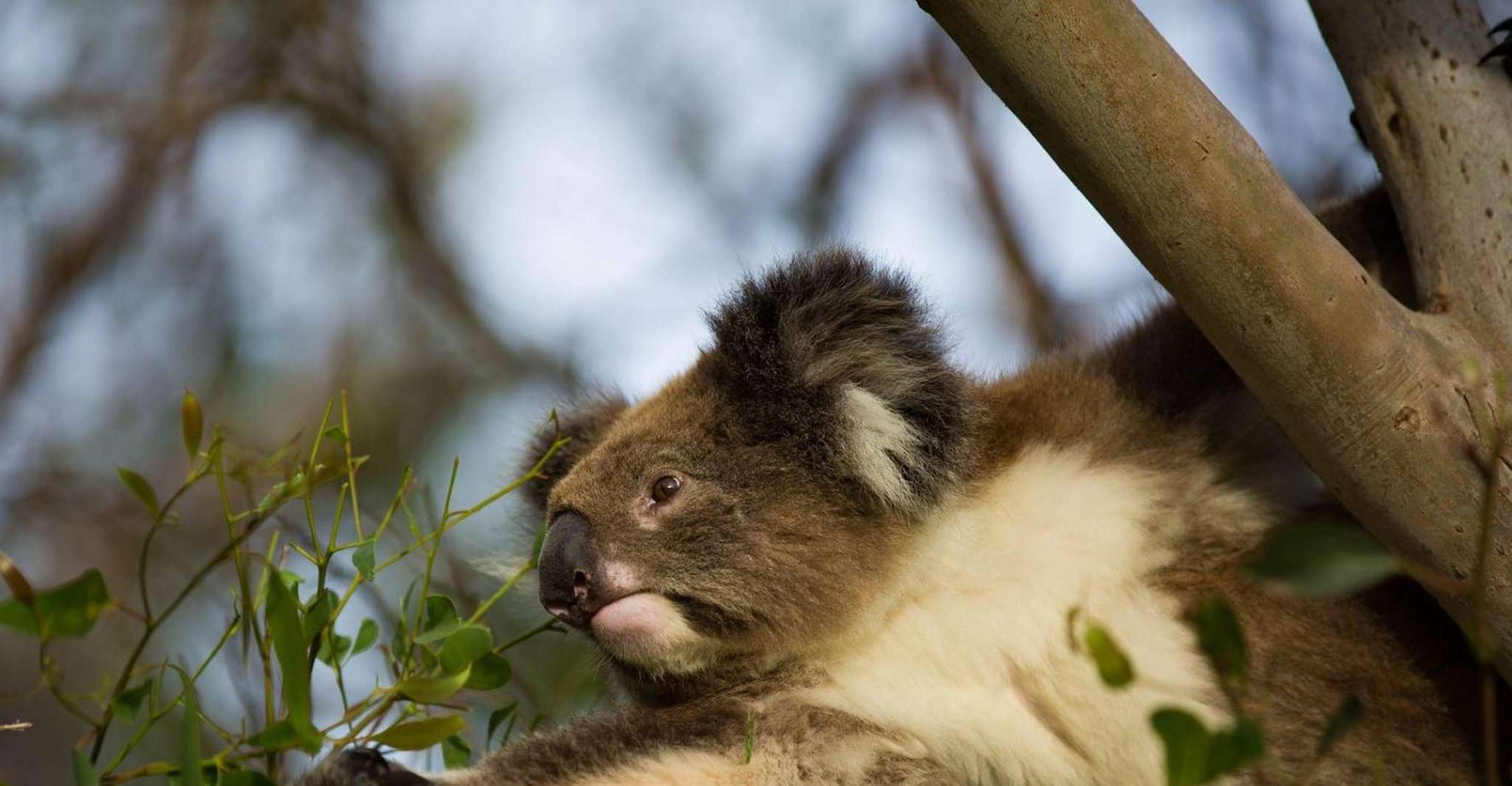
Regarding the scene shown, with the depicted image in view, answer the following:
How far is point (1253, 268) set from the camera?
1.84m

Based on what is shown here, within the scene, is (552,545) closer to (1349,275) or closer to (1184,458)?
(1184,458)

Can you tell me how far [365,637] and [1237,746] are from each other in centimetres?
156

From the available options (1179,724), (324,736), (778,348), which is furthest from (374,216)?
(1179,724)

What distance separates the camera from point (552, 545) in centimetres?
257

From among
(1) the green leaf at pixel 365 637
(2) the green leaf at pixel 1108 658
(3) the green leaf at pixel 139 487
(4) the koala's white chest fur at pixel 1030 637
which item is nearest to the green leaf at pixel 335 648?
(1) the green leaf at pixel 365 637

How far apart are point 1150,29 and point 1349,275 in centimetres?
42

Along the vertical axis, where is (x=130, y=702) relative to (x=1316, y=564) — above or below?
above

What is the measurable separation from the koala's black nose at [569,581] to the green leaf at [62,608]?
0.85 meters

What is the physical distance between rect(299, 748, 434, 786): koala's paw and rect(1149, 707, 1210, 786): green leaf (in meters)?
1.45

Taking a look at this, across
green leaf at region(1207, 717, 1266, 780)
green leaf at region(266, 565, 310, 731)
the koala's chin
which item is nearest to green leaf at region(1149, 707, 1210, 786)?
green leaf at region(1207, 717, 1266, 780)

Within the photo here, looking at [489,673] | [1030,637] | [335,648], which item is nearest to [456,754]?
[335,648]

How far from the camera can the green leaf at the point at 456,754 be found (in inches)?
108

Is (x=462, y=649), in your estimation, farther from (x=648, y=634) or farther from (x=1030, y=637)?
(x=1030, y=637)

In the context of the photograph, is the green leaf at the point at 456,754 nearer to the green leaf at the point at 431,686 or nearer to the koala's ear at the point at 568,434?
the koala's ear at the point at 568,434
